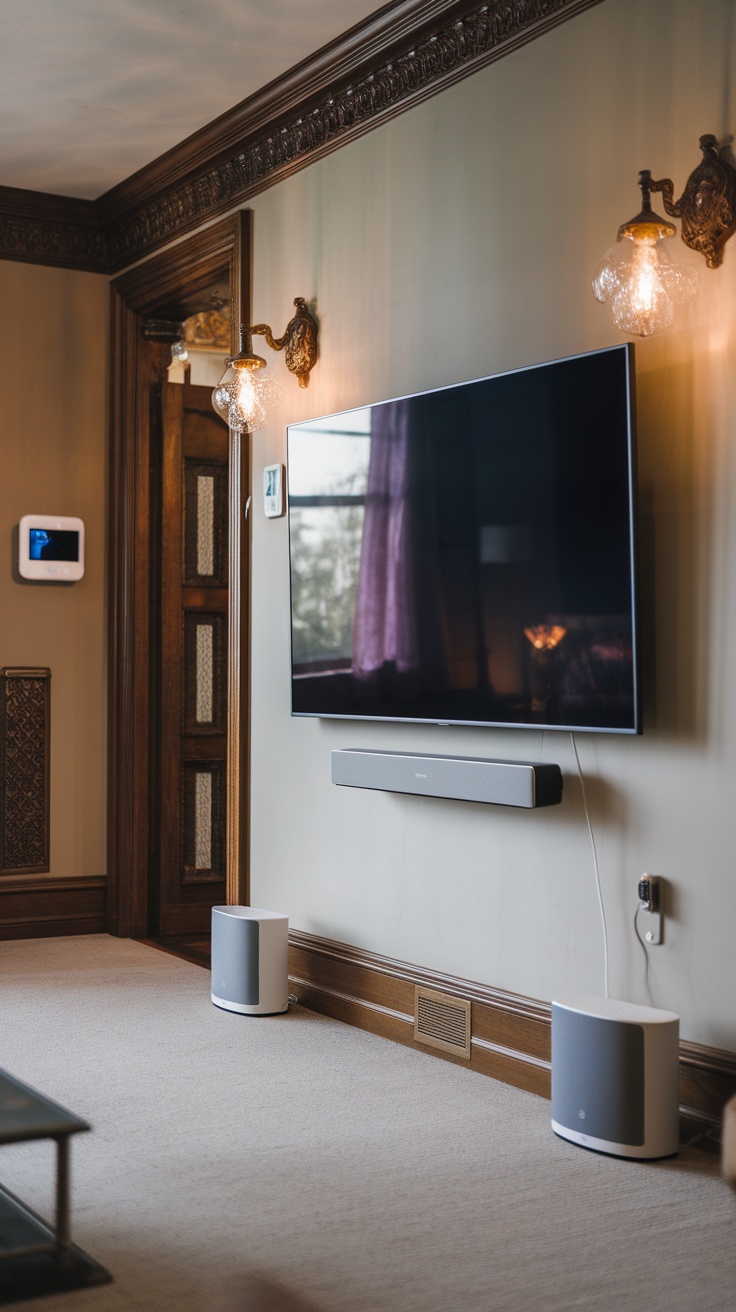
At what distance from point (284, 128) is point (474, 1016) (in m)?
3.08

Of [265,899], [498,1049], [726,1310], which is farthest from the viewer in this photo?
[265,899]

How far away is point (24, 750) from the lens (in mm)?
5781

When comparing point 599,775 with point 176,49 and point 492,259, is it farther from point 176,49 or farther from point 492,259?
point 176,49

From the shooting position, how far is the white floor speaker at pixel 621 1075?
293cm

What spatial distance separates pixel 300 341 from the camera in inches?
179

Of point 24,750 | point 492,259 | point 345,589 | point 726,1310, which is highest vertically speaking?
point 492,259

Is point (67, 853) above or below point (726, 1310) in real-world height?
above

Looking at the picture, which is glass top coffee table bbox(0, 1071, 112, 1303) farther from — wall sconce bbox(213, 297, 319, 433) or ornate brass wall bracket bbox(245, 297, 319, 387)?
ornate brass wall bracket bbox(245, 297, 319, 387)

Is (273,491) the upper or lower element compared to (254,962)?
upper

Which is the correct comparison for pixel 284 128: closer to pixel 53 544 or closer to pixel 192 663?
pixel 53 544

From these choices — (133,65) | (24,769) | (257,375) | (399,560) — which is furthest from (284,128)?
(24,769)

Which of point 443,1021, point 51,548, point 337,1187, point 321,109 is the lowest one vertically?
point 337,1187

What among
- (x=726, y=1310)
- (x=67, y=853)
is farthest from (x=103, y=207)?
(x=726, y=1310)

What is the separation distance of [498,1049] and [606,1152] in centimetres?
67
